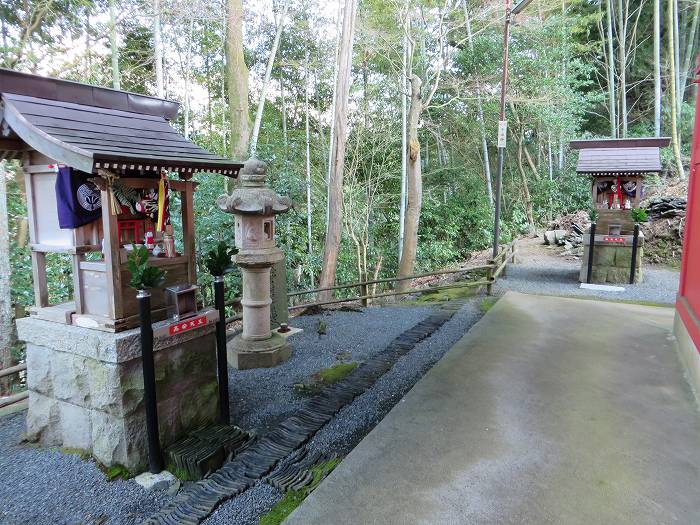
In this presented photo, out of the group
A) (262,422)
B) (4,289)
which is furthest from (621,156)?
(4,289)

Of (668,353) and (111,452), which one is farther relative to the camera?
(668,353)

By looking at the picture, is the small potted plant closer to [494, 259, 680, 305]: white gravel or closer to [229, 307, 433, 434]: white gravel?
[494, 259, 680, 305]: white gravel

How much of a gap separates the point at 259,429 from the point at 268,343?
1.52m

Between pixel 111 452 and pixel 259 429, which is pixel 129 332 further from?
pixel 259 429

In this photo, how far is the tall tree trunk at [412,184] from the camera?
10.5 metres

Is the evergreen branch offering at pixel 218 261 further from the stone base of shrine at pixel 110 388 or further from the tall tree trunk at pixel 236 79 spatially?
the tall tree trunk at pixel 236 79

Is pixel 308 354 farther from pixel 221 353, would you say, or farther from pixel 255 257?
pixel 221 353

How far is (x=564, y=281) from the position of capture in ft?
30.9

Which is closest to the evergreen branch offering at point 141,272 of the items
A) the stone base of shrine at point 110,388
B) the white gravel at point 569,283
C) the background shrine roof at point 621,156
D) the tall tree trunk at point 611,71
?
the stone base of shrine at point 110,388

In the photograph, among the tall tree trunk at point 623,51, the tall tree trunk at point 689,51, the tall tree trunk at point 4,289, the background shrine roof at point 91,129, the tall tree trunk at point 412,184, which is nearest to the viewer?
the background shrine roof at point 91,129

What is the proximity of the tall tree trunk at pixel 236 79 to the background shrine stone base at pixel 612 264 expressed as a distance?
766cm

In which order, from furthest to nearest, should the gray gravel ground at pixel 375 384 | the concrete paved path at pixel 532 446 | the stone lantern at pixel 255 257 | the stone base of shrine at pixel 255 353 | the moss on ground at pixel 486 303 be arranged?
the moss on ground at pixel 486 303 < the stone base of shrine at pixel 255 353 < the stone lantern at pixel 255 257 < the gray gravel ground at pixel 375 384 < the concrete paved path at pixel 532 446

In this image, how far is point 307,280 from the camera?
468 inches

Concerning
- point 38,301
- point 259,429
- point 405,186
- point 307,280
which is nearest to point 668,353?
point 259,429
